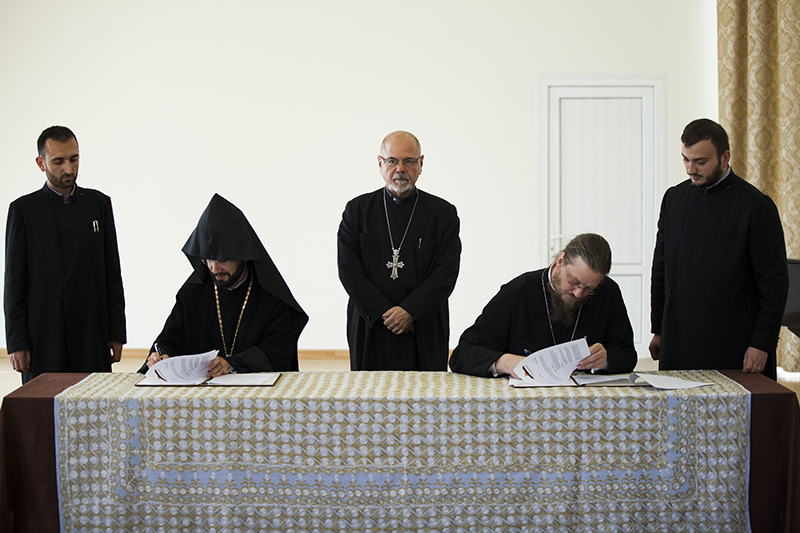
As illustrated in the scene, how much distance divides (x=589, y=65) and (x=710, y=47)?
1105 mm

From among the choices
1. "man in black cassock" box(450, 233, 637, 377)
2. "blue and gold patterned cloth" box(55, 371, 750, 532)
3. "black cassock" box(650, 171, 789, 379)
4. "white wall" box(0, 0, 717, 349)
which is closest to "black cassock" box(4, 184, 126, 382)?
"blue and gold patterned cloth" box(55, 371, 750, 532)

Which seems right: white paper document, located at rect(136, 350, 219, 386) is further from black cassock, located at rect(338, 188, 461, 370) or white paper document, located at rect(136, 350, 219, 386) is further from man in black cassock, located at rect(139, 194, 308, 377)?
black cassock, located at rect(338, 188, 461, 370)

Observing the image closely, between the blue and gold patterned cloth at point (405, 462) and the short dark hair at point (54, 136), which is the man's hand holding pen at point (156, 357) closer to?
the blue and gold patterned cloth at point (405, 462)

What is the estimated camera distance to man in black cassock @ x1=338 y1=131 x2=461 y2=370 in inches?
128

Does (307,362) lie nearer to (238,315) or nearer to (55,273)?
(55,273)

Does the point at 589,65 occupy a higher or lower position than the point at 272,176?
higher

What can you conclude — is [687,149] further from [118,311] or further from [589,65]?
[589,65]

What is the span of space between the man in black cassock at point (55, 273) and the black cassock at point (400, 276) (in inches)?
49.3

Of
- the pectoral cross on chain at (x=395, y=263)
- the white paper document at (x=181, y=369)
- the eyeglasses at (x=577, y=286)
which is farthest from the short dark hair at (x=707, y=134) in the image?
the white paper document at (x=181, y=369)

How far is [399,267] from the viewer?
11.1 ft

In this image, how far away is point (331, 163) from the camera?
6184mm

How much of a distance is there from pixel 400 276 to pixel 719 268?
4.83ft

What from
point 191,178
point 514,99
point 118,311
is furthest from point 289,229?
point 118,311

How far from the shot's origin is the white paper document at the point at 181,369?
234 cm
